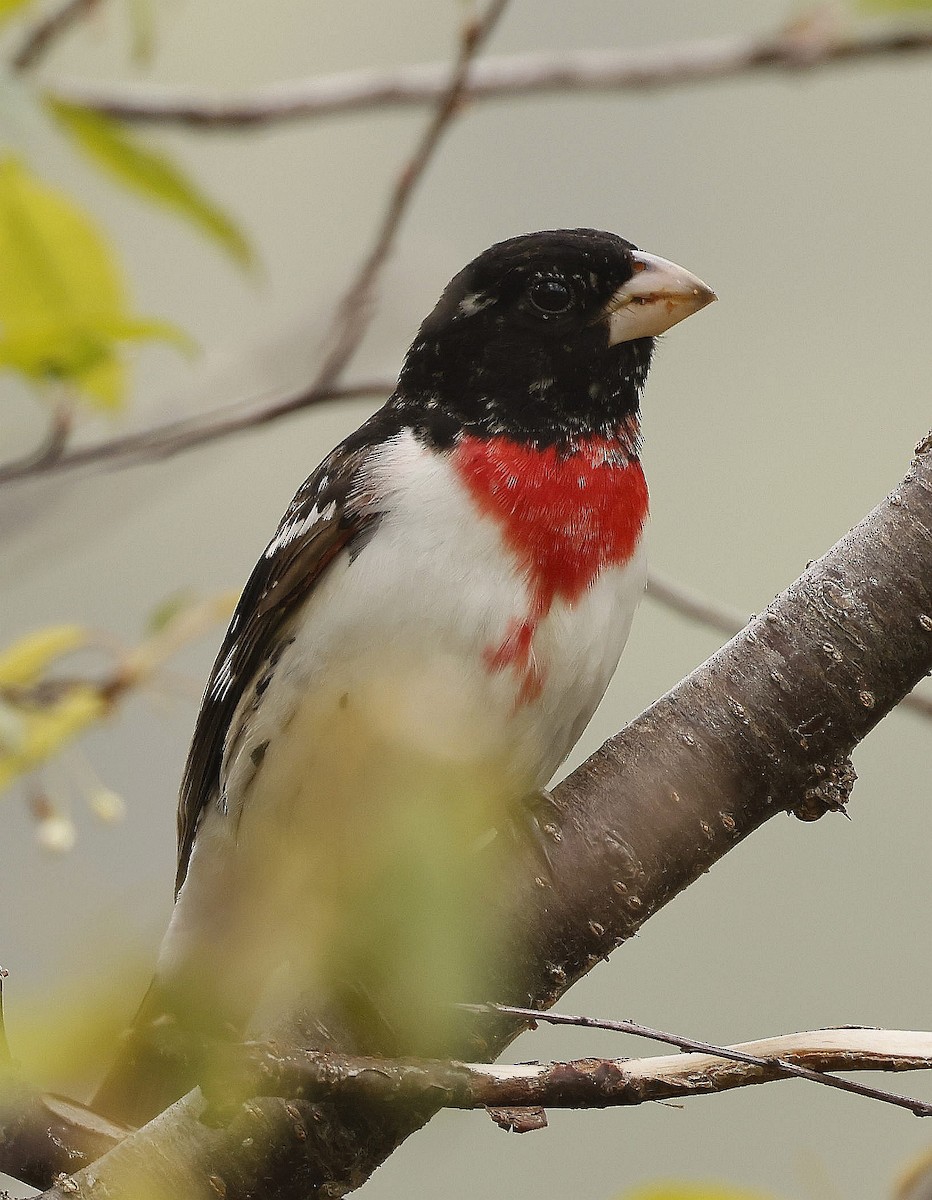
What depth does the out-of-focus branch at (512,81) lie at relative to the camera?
2580 millimetres

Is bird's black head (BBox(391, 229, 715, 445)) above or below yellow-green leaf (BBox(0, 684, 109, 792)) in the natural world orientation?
above

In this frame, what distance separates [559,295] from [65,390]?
3.00ft

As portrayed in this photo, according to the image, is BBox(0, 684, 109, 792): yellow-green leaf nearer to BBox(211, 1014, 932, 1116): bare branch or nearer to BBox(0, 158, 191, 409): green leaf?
BBox(0, 158, 191, 409): green leaf

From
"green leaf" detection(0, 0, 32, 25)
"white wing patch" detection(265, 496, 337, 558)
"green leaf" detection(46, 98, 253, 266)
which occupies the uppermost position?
"green leaf" detection(0, 0, 32, 25)

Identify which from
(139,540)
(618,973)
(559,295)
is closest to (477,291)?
(559,295)

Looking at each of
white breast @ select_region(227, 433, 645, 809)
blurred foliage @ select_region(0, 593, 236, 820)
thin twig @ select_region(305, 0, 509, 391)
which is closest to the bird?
white breast @ select_region(227, 433, 645, 809)

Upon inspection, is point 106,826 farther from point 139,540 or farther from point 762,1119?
point 139,540

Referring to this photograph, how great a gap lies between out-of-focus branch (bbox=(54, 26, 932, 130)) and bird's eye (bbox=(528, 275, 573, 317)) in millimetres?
383

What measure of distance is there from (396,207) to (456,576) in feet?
1.84

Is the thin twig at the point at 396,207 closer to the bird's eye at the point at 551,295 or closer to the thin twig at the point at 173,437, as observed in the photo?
the thin twig at the point at 173,437

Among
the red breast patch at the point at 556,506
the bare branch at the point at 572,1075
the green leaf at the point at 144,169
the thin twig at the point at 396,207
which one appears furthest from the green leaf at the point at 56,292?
the bare branch at the point at 572,1075

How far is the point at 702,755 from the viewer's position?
1660mm

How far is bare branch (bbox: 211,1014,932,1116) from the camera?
116 cm

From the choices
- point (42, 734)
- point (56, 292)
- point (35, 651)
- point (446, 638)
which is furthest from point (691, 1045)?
point (35, 651)
